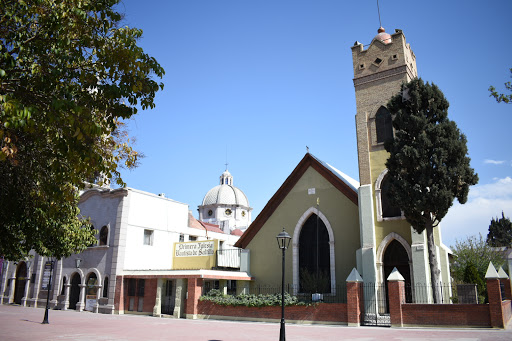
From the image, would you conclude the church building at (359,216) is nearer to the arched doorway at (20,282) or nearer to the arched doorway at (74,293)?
the arched doorway at (74,293)

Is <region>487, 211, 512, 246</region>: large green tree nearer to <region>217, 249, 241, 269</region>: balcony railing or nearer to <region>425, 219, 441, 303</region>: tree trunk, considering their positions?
<region>217, 249, 241, 269</region>: balcony railing

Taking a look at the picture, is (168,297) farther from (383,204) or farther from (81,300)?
(383,204)

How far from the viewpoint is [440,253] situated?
74.3 ft

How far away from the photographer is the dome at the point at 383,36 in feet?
85.0

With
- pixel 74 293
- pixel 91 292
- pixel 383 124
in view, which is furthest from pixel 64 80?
pixel 74 293

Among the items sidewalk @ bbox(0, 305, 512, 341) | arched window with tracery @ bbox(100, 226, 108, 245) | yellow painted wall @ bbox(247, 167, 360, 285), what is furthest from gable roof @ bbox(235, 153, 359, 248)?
sidewalk @ bbox(0, 305, 512, 341)

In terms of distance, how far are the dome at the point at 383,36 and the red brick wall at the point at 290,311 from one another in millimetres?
15994

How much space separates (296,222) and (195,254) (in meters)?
7.48

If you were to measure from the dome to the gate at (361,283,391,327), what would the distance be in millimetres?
14594

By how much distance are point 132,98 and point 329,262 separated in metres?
19.4

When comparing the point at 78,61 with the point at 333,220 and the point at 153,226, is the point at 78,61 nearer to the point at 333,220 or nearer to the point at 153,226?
the point at 333,220

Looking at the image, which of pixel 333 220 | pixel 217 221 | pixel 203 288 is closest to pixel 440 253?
pixel 333 220

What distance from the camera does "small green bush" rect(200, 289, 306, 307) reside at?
22.2 m

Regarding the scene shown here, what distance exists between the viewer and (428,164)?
65.4 feet
